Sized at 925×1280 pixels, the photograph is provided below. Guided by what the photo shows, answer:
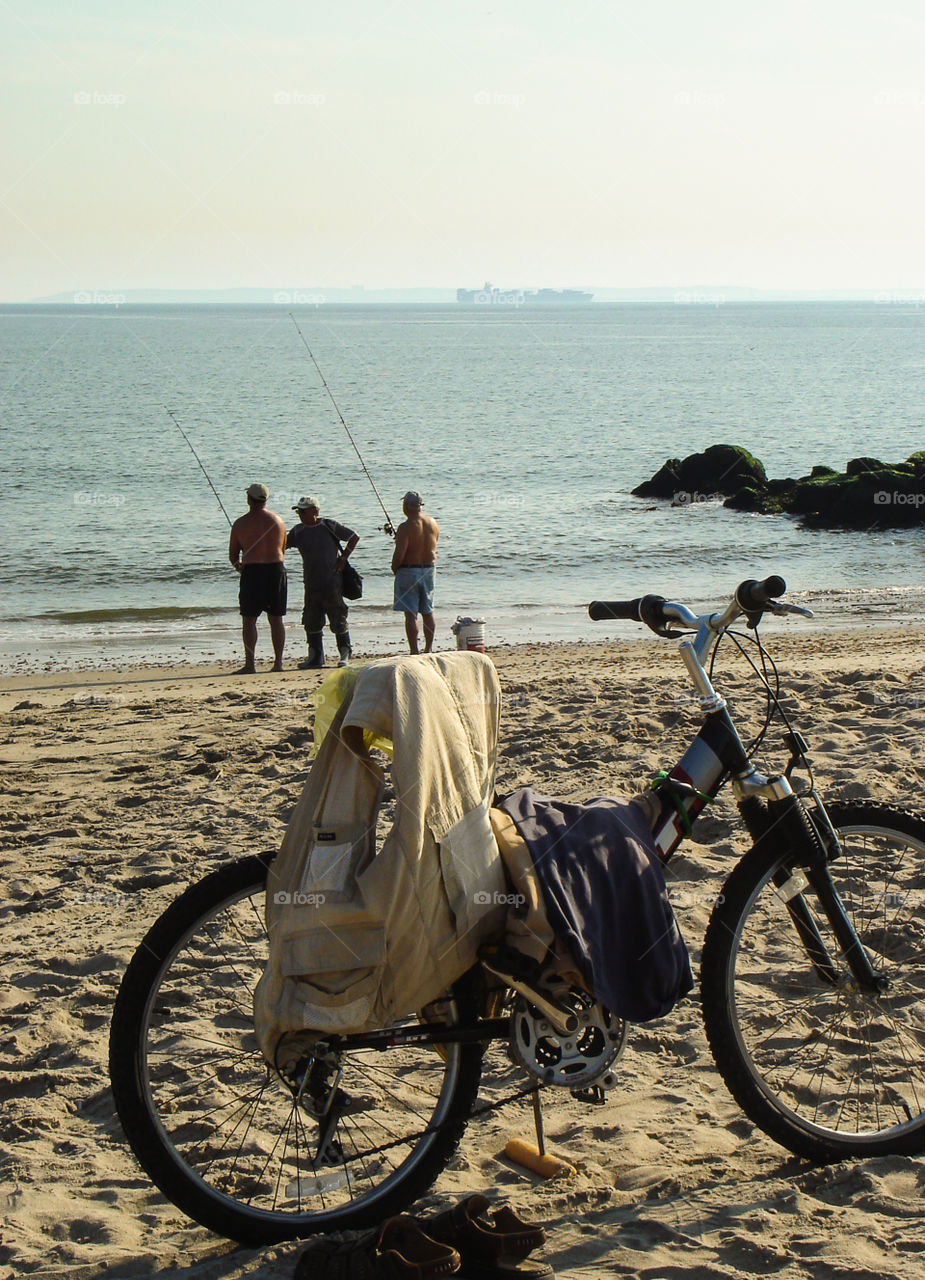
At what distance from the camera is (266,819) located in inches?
233

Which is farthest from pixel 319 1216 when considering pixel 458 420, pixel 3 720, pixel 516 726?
pixel 458 420

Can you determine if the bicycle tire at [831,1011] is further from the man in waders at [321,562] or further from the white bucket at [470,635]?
the man in waders at [321,562]

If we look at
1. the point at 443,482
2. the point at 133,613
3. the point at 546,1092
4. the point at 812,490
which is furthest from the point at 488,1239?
the point at 443,482

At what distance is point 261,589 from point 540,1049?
10219mm

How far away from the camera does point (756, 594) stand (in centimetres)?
294

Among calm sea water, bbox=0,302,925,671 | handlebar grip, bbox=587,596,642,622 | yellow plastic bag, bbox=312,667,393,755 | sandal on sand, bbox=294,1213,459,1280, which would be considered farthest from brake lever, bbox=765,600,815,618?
calm sea water, bbox=0,302,925,671

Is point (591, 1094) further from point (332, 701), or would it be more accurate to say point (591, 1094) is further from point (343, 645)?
point (343, 645)

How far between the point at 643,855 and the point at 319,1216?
3.93 ft

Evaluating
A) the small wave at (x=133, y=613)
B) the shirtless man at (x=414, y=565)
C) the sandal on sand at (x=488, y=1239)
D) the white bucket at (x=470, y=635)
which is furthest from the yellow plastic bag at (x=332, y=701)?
the small wave at (x=133, y=613)

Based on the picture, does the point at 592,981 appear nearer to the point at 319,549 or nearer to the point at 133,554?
the point at 319,549

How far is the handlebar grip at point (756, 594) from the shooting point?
2895mm

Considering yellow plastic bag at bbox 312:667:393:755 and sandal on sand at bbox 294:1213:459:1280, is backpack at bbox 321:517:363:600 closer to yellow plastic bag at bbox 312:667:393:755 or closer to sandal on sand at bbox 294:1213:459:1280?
yellow plastic bag at bbox 312:667:393:755

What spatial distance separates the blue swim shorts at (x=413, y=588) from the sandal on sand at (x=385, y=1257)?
1008 centimetres

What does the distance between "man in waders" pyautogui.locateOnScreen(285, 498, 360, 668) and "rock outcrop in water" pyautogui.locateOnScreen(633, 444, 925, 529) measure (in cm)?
1825
